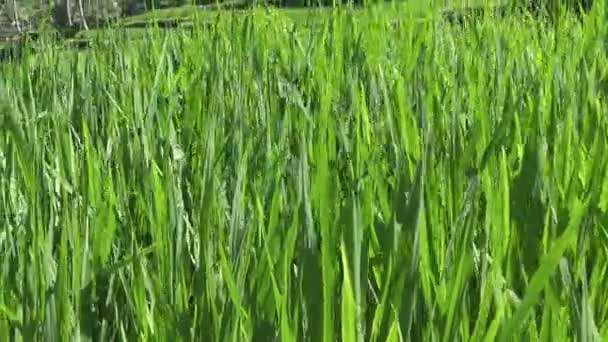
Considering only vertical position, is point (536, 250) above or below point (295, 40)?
below

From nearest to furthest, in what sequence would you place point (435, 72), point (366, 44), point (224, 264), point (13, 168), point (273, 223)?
1. point (224, 264)
2. point (273, 223)
3. point (13, 168)
4. point (435, 72)
5. point (366, 44)

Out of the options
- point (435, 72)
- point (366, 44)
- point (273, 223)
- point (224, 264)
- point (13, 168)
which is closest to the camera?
point (224, 264)

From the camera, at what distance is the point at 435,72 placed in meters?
1.29

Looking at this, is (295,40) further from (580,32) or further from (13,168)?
(13,168)

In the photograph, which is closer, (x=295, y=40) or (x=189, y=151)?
(x=189, y=151)

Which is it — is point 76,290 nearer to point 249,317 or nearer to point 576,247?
point 249,317

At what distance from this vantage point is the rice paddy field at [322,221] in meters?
0.50

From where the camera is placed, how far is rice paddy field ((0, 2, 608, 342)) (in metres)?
0.50

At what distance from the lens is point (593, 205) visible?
23.8 inches

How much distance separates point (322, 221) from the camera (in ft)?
1.80

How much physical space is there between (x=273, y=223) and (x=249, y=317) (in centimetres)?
10

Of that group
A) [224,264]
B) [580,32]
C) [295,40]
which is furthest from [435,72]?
[224,264]

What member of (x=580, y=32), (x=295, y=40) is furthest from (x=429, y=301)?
(x=580, y=32)

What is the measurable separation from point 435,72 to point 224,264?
0.86 metres
